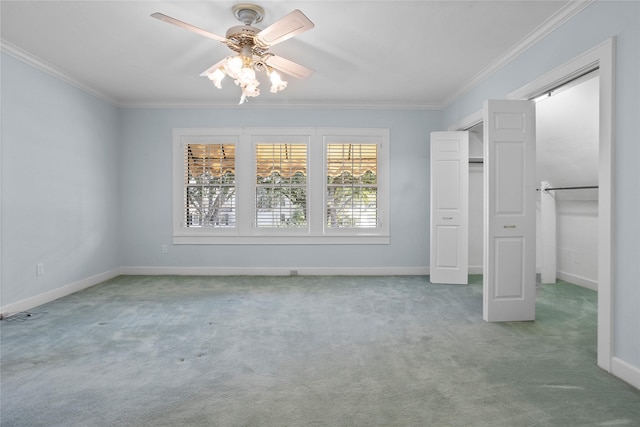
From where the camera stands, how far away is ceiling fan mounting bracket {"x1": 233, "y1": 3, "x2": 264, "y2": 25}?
2.80 m

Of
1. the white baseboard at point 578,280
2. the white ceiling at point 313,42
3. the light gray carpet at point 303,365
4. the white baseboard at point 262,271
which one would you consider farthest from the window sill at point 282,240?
the white baseboard at point 578,280

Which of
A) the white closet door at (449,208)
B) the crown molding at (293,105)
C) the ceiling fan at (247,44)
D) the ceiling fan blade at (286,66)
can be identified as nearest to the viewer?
the ceiling fan at (247,44)

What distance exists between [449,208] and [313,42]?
311 cm

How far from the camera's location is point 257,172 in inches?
222

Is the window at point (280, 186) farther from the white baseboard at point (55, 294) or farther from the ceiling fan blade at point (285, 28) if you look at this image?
the ceiling fan blade at point (285, 28)

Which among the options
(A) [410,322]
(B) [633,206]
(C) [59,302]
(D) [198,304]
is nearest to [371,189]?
(A) [410,322]

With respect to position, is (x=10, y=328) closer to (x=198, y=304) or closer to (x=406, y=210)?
(x=198, y=304)

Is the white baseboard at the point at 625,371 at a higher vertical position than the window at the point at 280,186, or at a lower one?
lower

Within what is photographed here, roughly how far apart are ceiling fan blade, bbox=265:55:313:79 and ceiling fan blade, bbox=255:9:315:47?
13.4 inches

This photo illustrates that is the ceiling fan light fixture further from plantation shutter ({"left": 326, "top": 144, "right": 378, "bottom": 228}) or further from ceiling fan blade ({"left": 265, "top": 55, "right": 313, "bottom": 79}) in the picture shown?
plantation shutter ({"left": 326, "top": 144, "right": 378, "bottom": 228})

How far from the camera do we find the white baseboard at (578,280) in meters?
4.77

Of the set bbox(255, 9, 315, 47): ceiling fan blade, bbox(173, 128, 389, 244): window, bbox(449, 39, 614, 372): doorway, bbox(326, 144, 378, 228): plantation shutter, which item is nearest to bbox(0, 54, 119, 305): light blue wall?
bbox(173, 128, 389, 244): window

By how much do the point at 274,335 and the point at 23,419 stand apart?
172 cm

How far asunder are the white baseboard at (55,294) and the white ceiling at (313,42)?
8.92ft
